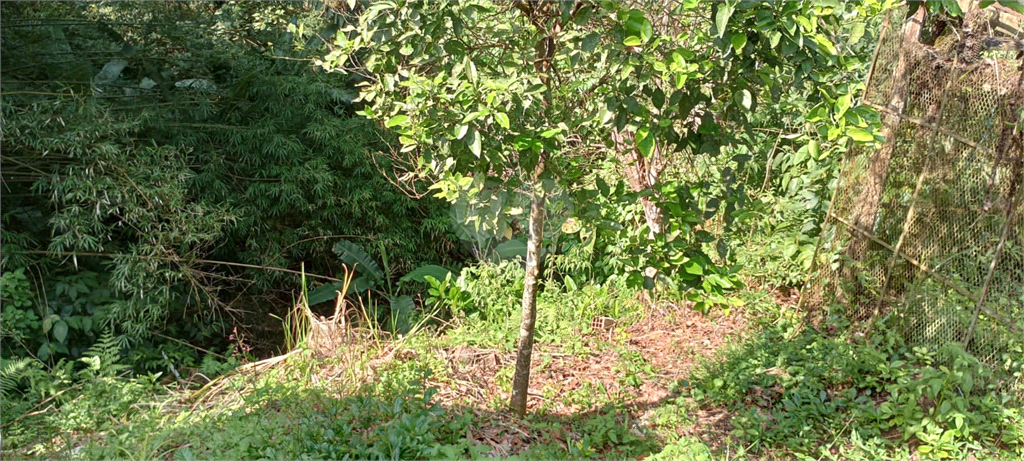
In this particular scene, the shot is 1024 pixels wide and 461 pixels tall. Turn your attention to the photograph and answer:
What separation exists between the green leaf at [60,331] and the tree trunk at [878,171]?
4.83 meters

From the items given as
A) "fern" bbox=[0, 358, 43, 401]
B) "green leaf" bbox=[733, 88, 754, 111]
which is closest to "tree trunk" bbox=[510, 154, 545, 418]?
"green leaf" bbox=[733, 88, 754, 111]

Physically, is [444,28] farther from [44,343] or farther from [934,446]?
[44,343]

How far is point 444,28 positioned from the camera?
2969 mm

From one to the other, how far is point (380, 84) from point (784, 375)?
249 centimetres

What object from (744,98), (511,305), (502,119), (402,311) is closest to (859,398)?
(744,98)

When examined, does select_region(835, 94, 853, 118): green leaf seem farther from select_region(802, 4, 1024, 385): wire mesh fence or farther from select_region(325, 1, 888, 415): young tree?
select_region(802, 4, 1024, 385): wire mesh fence

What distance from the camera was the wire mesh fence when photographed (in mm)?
3465

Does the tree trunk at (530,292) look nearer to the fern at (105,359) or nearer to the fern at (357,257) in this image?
the fern at (105,359)

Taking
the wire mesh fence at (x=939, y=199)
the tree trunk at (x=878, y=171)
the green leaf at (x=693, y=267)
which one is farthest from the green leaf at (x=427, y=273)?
the green leaf at (x=693, y=267)

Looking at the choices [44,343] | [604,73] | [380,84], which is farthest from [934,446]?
[44,343]

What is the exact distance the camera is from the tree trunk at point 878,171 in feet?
13.8

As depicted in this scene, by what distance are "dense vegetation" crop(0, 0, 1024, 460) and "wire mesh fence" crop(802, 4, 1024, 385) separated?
20 centimetres

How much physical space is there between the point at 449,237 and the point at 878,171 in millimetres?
3749

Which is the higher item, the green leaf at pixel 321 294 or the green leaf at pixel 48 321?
the green leaf at pixel 48 321
